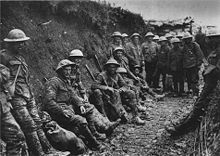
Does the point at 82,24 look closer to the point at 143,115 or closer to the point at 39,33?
the point at 39,33

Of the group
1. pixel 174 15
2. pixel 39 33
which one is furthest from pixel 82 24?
pixel 174 15

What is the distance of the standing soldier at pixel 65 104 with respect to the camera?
6.30 meters

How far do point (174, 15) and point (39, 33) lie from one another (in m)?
12.9

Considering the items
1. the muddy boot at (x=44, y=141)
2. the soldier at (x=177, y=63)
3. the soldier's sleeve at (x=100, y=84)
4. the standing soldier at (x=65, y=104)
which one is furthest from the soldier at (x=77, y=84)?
the soldier at (x=177, y=63)

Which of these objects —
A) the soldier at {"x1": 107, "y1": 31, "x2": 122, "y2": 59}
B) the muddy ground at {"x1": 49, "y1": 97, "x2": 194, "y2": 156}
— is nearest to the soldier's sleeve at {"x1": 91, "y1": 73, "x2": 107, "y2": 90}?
the muddy ground at {"x1": 49, "y1": 97, "x2": 194, "y2": 156}

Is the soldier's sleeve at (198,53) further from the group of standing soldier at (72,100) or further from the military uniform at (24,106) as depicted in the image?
the military uniform at (24,106)

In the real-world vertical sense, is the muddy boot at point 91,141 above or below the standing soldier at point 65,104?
below

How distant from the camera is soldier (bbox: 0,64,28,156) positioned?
4.61 meters

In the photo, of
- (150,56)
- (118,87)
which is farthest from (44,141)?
(150,56)

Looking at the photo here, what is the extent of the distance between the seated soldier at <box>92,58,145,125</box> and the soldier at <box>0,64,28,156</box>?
3.55 m

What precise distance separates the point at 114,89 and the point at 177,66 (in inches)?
175

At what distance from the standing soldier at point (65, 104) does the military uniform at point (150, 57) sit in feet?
22.4

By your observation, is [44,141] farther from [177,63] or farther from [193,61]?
[177,63]

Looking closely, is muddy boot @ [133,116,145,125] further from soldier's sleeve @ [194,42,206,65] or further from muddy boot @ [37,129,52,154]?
soldier's sleeve @ [194,42,206,65]
